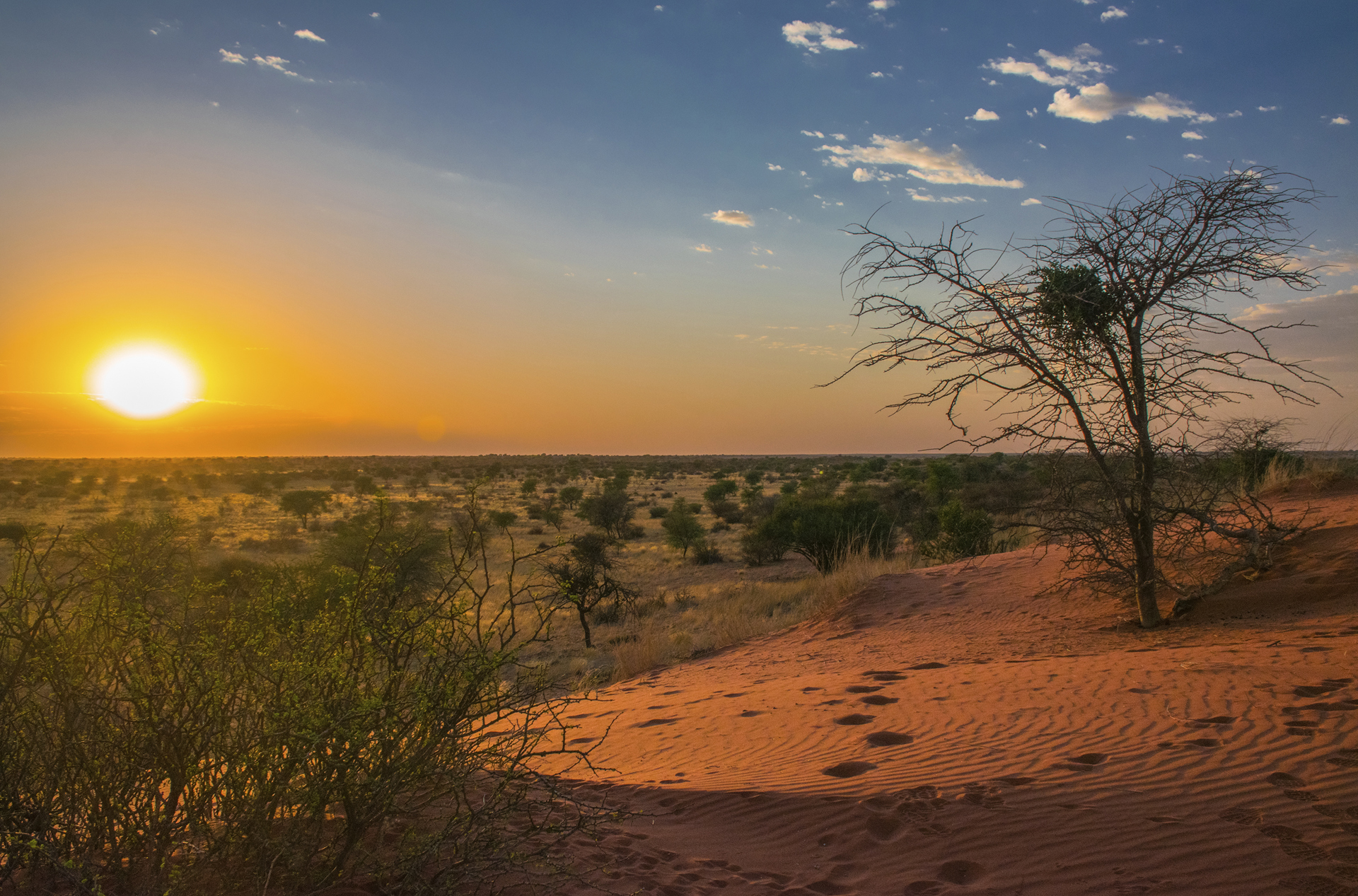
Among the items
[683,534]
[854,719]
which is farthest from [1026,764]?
[683,534]

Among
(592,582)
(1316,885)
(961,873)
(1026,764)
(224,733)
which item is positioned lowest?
(592,582)

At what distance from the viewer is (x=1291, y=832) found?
4.29 meters

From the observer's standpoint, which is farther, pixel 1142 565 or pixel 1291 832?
pixel 1142 565

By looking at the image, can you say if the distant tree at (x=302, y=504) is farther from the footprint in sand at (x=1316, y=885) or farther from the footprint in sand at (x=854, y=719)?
the footprint in sand at (x=1316, y=885)

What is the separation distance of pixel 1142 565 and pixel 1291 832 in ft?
19.9

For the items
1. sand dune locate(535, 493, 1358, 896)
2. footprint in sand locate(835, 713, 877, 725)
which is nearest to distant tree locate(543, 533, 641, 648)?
sand dune locate(535, 493, 1358, 896)

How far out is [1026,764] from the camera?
554 cm

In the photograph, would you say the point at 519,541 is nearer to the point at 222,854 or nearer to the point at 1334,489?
the point at 1334,489

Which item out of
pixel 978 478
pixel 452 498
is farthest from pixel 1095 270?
pixel 452 498

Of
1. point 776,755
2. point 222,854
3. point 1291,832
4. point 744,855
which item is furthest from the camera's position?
point 776,755

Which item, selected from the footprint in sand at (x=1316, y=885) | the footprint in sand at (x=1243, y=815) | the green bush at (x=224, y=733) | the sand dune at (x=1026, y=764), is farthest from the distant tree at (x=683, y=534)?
the footprint in sand at (x=1316, y=885)

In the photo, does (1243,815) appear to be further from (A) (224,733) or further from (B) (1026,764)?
(A) (224,733)

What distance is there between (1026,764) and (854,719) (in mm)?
1958

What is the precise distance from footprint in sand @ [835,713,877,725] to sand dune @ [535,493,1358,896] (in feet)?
0.11
